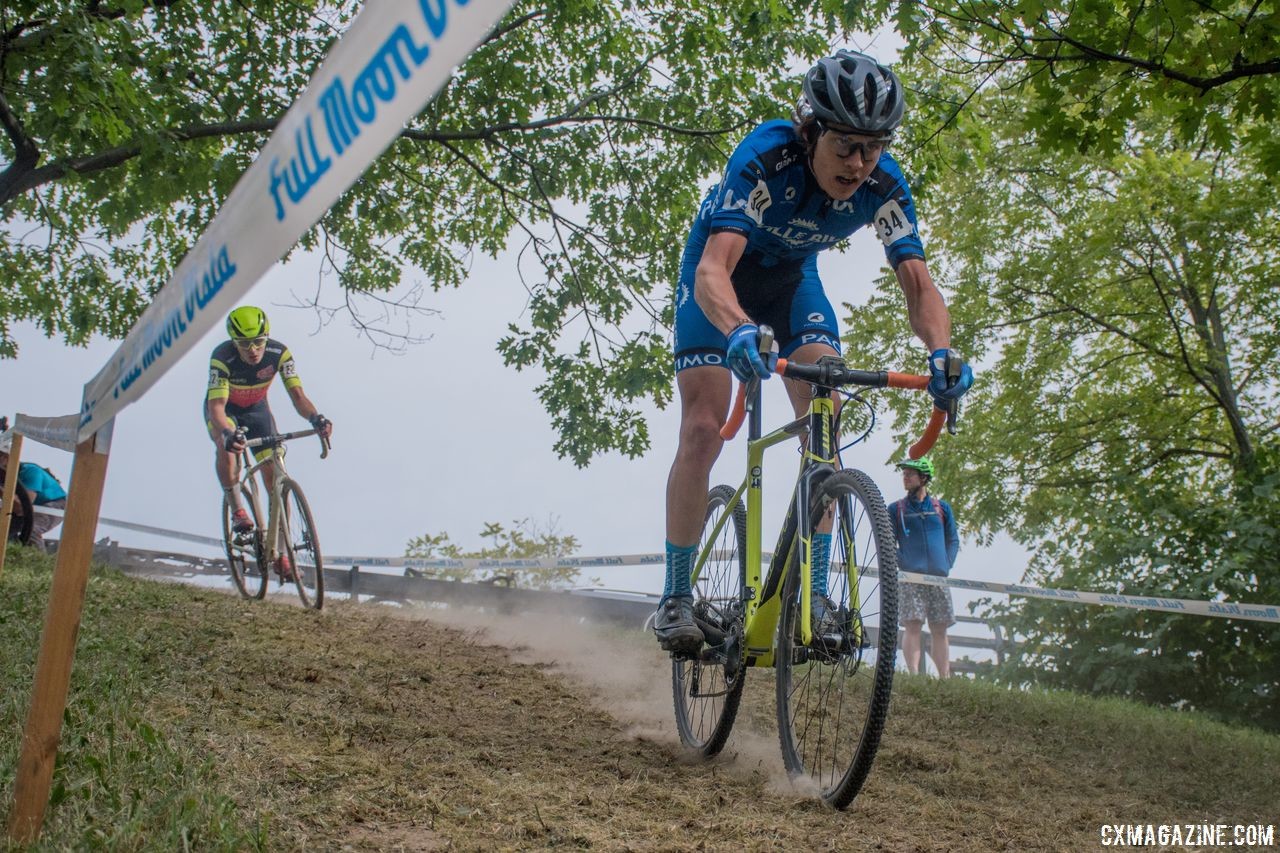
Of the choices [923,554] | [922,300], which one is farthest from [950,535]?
[922,300]

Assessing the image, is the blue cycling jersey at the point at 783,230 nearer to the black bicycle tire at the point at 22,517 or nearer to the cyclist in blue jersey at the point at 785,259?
the cyclist in blue jersey at the point at 785,259

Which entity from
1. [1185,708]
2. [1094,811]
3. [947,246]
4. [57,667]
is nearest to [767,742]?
[1094,811]

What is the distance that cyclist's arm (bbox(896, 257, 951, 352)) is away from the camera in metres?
4.42

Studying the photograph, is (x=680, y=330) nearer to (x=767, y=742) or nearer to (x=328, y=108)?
(x=767, y=742)

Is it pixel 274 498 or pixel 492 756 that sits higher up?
pixel 274 498

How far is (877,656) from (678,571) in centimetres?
135

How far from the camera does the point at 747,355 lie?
3828mm

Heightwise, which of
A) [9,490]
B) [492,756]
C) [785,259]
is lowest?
[492,756]

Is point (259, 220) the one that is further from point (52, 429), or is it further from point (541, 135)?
point (541, 135)

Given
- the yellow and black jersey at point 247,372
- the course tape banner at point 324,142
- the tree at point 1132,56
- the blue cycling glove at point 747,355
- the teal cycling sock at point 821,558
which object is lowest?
the teal cycling sock at point 821,558

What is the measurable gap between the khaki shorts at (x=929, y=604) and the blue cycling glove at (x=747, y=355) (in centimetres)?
690

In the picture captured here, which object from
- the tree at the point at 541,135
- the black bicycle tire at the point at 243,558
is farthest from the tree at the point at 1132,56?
the black bicycle tire at the point at 243,558

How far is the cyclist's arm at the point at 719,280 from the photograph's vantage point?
4.18m

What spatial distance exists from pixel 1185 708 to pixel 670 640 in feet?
28.5
